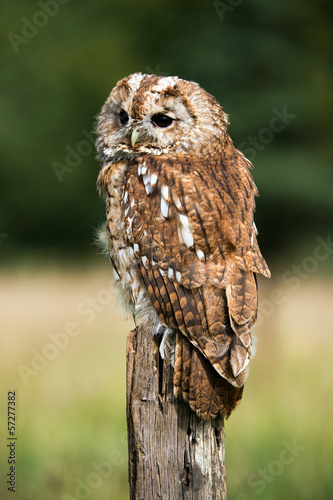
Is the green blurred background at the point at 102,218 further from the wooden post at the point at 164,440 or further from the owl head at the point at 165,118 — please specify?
the wooden post at the point at 164,440

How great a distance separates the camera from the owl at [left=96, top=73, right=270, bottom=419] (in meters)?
2.43

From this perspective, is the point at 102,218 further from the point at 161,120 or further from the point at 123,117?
the point at 161,120

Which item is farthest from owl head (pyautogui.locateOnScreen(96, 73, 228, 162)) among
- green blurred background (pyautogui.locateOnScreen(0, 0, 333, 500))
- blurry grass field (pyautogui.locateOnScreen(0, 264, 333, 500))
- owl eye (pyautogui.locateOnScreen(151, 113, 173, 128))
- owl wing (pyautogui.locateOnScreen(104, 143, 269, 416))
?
green blurred background (pyautogui.locateOnScreen(0, 0, 333, 500))

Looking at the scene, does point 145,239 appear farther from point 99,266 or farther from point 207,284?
point 99,266

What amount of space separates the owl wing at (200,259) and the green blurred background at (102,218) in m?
1.16

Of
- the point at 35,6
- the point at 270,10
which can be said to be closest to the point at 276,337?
the point at 270,10

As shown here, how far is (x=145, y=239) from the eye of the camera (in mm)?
2742

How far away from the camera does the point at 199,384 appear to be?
2387 millimetres

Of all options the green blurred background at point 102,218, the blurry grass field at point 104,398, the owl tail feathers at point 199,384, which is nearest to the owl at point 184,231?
the owl tail feathers at point 199,384

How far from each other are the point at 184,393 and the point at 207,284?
48cm

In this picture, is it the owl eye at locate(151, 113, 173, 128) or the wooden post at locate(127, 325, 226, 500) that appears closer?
the wooden post at locate(127, 325, 226, 500)

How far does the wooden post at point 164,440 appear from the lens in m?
2.36

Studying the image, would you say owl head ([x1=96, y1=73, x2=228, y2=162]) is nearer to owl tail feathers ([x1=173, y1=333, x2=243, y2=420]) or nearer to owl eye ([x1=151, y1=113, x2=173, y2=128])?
owl eye ([x1=151, y1=113, x2=173, y2=128])

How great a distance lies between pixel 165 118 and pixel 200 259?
90cm
